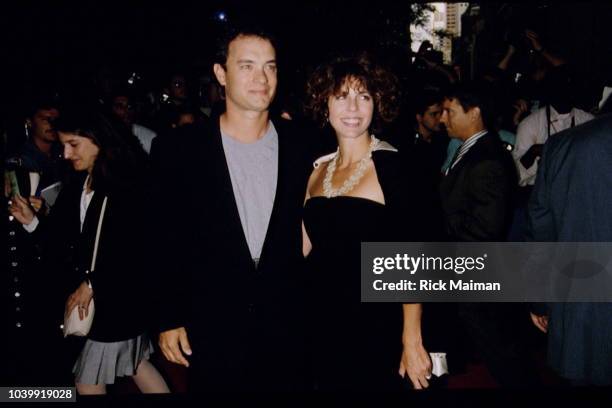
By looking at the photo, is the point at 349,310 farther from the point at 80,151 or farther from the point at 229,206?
the point at 80,151

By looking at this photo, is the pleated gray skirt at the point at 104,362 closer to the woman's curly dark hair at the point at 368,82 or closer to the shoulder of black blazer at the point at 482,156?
the woman's curly dark hair at the point at 368,82

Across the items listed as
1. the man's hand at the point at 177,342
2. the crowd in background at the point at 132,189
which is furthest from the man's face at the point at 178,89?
the man's hand at the point at 177,342

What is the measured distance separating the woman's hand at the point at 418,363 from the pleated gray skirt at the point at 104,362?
144 centimetres

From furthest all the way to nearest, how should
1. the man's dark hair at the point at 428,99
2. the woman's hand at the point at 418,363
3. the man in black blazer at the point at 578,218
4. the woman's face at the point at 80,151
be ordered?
the man's dark hair at the point at 428,99
the woman's face at the point at 80,151
the woman's hand at the point at 418,363
the man in black blazer at the point at 578,218

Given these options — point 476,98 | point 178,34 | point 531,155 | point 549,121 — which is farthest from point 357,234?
point 178,34

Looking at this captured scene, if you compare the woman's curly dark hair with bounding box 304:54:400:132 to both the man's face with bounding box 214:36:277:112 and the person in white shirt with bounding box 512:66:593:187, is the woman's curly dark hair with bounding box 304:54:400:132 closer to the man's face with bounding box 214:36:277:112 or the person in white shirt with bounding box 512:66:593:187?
the man's face with bounding box 214:36:277:112

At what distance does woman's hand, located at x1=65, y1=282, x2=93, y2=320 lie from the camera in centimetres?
246

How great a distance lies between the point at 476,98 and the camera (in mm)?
3447

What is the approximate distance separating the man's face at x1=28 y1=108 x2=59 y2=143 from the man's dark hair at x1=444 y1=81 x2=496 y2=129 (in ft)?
10.4

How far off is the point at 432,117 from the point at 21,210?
3889 mm

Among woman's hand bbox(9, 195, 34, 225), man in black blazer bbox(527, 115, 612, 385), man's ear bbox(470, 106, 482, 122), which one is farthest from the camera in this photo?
man's ear bbox(470, 106, 482, 122)

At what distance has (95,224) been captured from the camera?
2.46 m

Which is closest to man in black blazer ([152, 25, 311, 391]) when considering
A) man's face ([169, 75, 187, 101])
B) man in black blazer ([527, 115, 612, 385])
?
man in black blazer ([527, 115, 612, 385])

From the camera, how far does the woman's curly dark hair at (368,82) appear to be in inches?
90.0
